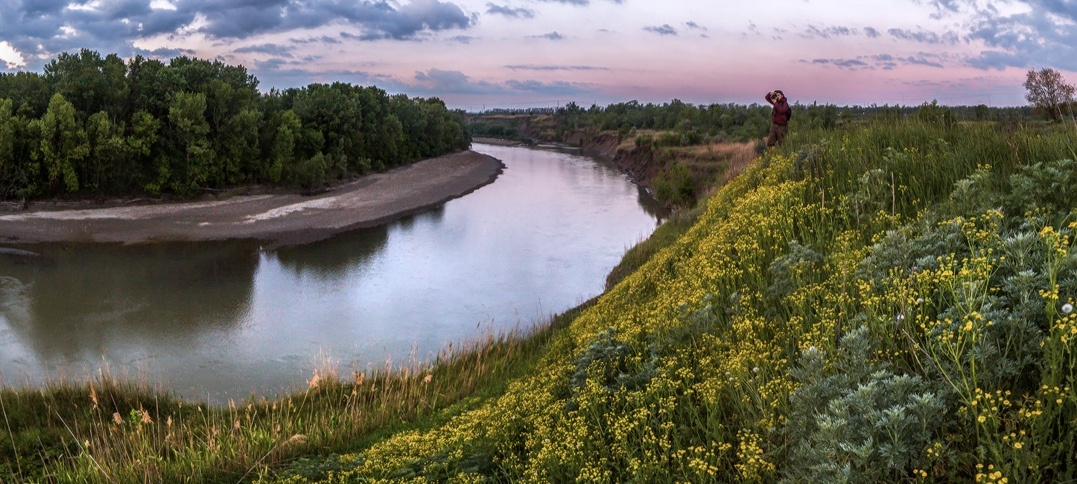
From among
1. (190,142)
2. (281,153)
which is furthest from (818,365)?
(281,153)

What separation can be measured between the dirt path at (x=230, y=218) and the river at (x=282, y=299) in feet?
6.28

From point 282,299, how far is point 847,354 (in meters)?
24.0

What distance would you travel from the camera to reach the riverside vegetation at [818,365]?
3.90 meters

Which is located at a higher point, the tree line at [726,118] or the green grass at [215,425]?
the tree line at [726,118]

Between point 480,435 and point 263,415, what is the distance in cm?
644

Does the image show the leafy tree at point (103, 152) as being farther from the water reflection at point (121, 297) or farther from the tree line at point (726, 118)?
the tree line at point (726, 118)

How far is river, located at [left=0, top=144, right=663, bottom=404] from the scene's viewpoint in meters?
18.8

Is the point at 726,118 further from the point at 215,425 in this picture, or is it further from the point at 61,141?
the point at 215,425

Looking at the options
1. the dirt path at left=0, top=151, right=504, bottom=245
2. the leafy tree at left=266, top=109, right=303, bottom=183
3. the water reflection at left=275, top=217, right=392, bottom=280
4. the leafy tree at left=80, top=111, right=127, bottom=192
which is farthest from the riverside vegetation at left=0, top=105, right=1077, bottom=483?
the leafy tree at left=266, top=109, right=303, bottom=183

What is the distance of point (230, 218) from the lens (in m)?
41.4

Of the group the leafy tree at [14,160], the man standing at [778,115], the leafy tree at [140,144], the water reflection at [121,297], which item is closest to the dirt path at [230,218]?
the leafy tree at [14,160]

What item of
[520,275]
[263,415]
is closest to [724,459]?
[263,415]

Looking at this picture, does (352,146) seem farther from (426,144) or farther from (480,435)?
(480,435)

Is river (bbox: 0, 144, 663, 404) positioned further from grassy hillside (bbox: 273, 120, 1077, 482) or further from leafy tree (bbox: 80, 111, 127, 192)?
leafy tree (bbox: 80, 111, 127, 192)
